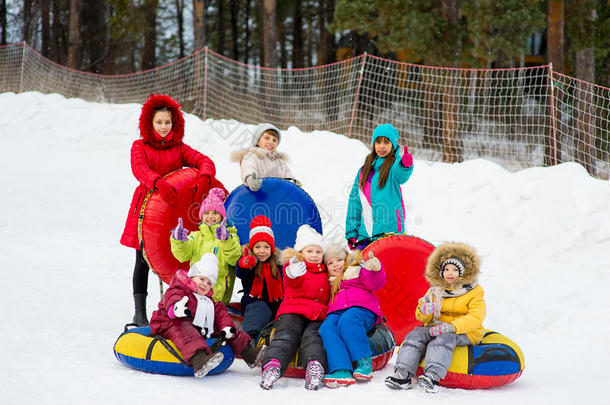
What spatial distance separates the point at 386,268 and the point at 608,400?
5.37ft

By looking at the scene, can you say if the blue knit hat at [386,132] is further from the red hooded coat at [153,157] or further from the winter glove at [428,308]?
the winter glove at [428,308]

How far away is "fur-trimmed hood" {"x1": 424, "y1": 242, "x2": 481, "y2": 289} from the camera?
376cm

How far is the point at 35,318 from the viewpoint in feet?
14.9

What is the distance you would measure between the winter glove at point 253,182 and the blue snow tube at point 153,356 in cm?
149

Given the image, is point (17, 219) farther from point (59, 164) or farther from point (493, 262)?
point (493, 262)

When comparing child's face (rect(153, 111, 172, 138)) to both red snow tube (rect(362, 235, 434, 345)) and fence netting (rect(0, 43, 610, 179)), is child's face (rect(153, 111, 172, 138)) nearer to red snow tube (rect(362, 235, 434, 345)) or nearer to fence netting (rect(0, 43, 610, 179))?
red snow tube (rect(362, 235, 434, 345))

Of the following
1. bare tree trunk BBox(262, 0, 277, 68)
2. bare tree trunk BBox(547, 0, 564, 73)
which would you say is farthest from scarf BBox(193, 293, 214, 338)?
bare tree trunk BBox(262, 0, 277, 68)

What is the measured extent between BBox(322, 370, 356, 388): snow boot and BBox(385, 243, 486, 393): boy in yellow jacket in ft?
0.71

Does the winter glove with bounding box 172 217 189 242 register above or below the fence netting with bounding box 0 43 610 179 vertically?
below

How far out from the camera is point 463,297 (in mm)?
3744

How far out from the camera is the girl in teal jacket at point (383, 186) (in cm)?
462

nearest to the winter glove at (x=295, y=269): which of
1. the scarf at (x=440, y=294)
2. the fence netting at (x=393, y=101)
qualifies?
the scarf at (x=440, y=294)

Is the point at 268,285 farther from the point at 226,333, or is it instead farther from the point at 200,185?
the point at 200,185

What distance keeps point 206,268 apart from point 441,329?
58.5 inches
